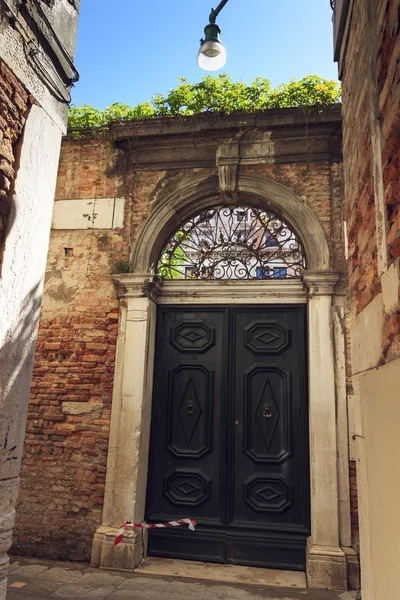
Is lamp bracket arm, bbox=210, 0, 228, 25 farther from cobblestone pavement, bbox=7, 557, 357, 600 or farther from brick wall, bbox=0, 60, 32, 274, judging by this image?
cobblestone pavement, bbox=7, 557, 357, 600

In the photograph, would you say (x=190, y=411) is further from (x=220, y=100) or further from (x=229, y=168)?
(x=220, y=100)

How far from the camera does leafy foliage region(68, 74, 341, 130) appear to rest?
18.1ft

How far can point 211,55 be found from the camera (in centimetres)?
436

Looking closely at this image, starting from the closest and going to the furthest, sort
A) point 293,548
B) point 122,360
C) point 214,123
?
point 293,548, point 122,360, point 214,123

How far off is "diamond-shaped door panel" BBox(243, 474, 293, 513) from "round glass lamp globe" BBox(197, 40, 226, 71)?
4.11 metres

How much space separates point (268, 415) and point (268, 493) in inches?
30.9

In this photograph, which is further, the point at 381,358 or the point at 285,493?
the point at 285,493

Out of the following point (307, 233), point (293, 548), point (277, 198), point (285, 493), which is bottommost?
point (293, 548)

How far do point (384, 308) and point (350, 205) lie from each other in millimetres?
1162

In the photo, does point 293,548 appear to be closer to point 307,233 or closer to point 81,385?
point 81,385

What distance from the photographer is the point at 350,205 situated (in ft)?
10.1

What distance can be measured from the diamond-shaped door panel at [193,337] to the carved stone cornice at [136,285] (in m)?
0.51

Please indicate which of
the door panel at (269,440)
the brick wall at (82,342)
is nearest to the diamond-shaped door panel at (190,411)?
the door panel at (269,440)

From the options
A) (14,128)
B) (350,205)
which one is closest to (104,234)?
(14,128)
